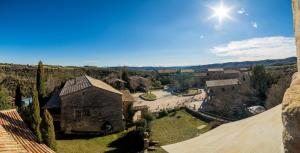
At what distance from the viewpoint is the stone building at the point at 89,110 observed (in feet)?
110

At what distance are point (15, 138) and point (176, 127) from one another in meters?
23.7

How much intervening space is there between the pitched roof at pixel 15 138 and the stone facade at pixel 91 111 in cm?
1390

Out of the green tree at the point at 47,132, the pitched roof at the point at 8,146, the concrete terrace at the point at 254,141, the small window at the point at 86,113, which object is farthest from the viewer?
the small window at the point at 86,113

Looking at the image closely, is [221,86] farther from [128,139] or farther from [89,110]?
[128,139]

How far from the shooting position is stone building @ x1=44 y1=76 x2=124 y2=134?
110ft

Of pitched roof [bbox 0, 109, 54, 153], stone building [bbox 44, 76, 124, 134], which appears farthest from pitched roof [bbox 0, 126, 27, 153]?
stone building [bbox 44, 76, 124, 134]

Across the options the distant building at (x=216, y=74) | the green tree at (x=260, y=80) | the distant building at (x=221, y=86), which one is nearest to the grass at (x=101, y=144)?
the distant building at (x=221, y=86)

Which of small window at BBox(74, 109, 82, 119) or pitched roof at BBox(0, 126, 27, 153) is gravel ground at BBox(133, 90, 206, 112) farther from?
pitched roof at BBox(0, 126, 27, 153)

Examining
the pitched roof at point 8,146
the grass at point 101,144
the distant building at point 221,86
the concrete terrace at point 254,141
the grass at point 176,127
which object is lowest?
the grass at point 101,144

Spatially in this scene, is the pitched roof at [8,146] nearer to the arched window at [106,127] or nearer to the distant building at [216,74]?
the arched window at [106,127]

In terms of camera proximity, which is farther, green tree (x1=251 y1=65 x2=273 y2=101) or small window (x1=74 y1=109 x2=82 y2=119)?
green tree (x1=251 y1=65 x2=273 y2=101)

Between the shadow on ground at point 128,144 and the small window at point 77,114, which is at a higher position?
the small window at point 77,114

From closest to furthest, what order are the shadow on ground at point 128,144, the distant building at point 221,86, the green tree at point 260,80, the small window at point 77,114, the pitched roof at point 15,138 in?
1. the pitched roof at point 15,138
2. the shadow on ground at point 128,144
3. the small window at point 77,114
4. the green tree at point 260,80
5. the distant building at point 221,86

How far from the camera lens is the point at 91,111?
3416 cm
